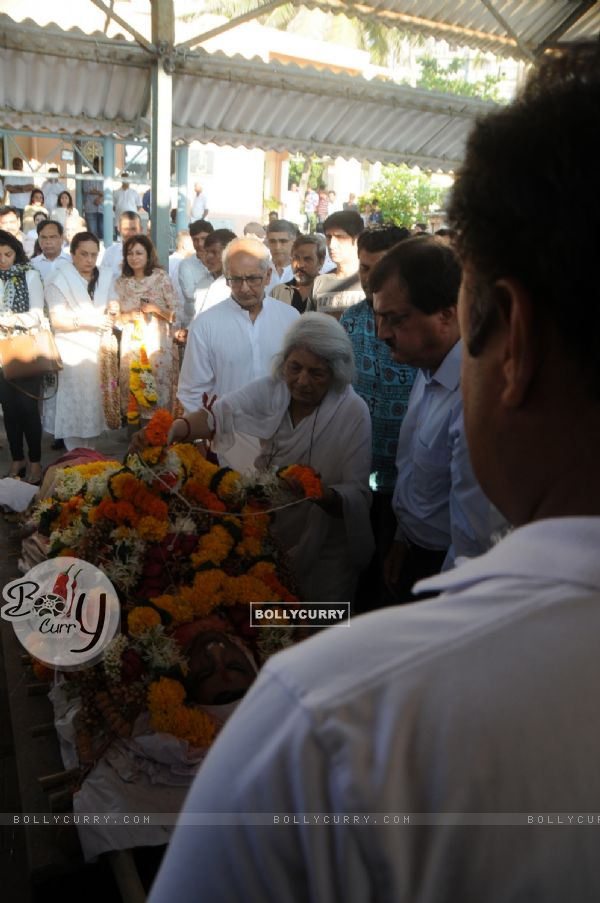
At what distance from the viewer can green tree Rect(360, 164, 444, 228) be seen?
21047 millimetres

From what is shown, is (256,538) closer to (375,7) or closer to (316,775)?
(316,775)

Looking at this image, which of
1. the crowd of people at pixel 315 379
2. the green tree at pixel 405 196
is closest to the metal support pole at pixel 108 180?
the crowd of people at pixel 315 379

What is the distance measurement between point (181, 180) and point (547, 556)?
9.88 m

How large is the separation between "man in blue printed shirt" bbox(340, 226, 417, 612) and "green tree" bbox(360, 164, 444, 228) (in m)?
17.0

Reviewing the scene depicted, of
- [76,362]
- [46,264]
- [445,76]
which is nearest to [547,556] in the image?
[76,362]

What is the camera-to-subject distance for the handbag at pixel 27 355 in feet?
19.5

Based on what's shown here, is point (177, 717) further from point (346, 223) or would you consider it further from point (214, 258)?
point (214, 258)

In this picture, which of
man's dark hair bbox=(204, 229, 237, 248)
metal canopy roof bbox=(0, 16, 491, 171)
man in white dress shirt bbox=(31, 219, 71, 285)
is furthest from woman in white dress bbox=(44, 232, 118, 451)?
metal canopy roof bbox=(0, 16, 491, 171)

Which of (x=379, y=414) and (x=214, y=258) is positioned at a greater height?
(x=214, y=258)

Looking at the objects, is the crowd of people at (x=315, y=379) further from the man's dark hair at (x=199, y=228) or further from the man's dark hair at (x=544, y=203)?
the man's dark hair at (x=544, y=203)

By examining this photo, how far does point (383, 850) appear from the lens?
0.52 metres

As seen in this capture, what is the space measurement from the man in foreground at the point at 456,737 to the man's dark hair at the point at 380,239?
11.8ft

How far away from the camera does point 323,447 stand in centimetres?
347

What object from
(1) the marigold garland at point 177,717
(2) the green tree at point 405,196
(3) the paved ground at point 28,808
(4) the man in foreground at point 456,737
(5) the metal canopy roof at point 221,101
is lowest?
(3) the paved ground at point 28,808
